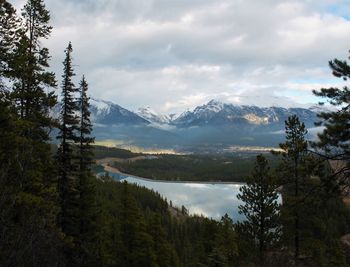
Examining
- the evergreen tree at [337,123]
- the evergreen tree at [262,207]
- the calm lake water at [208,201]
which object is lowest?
the calm lake water at [208,201]

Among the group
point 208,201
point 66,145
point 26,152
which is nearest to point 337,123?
point 26,152

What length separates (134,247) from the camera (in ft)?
132

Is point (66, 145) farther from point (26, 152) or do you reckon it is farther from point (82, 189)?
point (26, 152)

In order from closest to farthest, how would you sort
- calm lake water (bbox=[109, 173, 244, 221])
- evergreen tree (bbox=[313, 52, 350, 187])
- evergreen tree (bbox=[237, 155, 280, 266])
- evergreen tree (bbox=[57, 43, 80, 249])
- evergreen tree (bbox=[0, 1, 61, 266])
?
evergreen tree (bbox=[0, 1, 61, 266]), evergreen tree (bbox=[313, 52, 350, 187]), evergreen tree (bbox=[57, 43, 80, 249]), evergreen tree (bbox=[237, 155, 280, 266]), calm lake water (bbox=[109, 173, 244, 221])

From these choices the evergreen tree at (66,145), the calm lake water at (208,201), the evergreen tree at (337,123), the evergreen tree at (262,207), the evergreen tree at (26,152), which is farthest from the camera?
the calm lake water at (208,201)

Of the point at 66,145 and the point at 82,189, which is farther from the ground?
the point at 66,145

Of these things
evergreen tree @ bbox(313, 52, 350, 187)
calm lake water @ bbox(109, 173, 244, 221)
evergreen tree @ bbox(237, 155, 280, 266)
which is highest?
evergreen tree @ bbox(313, 52, 350, 187)

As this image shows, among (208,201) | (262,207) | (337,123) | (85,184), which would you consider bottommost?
(208,201)

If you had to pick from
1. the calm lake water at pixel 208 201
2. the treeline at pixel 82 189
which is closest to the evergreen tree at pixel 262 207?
the treeline at pixel 82 189

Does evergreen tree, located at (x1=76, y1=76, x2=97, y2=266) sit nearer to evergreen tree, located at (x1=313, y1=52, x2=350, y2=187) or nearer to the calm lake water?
evergreen tree, located at (x1=313, y1=52, x2=350, y2=187)

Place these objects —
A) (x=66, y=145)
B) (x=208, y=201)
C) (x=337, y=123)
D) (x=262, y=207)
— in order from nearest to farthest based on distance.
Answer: (x=337, y=123) → (x=66, y=145) → (x=262, y=207) → (x=208, y=201)

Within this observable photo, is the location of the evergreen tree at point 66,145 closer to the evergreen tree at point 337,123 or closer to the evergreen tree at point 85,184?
the evergreen tree at point 85,184

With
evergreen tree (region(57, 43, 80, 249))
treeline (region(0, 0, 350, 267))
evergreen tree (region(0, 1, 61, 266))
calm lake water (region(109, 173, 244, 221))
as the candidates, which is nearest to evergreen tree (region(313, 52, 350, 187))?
treeline (region(0, 0, 350, 267))

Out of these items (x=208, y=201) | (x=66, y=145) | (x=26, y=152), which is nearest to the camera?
(x=26, y=152)
